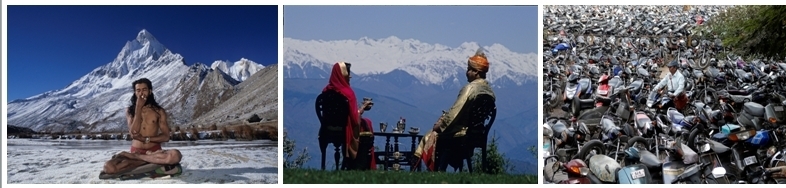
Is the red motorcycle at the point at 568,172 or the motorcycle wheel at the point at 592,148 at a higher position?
the motorcycle wheel at the point at 592,148

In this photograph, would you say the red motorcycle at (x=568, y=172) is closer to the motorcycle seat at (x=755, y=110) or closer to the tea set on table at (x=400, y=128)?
the tea set on table at (x=400, y=128)

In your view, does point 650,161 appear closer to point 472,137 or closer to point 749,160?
point 749,160

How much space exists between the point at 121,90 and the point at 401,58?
307 centimetres

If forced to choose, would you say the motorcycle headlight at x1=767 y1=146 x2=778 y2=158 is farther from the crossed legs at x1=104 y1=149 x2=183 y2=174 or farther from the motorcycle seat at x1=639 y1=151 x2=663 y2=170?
the crossed legs at x1=104 y1=149 x2=183 y2=174

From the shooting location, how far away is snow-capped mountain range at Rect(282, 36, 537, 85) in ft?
30.3

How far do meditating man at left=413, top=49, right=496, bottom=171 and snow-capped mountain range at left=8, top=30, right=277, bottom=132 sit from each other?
2.00 meters

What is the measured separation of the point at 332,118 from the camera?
9.34 m

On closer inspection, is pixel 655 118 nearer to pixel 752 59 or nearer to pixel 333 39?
pixel 752 59

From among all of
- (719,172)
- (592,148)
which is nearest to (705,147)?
(719,172)

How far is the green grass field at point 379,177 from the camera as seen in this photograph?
9.30m

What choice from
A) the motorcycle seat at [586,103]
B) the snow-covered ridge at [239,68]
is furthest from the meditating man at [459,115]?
the snow-covered ridge at [239,68]

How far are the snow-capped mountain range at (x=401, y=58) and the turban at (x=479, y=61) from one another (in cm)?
4

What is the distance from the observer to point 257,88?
9.38 metres

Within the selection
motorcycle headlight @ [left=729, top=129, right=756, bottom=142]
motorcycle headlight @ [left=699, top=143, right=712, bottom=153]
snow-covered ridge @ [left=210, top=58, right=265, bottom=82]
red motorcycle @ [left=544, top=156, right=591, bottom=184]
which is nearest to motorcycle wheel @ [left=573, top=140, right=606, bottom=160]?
red motorcycle @ [left=544, top=156, right=591, bottom=184]
